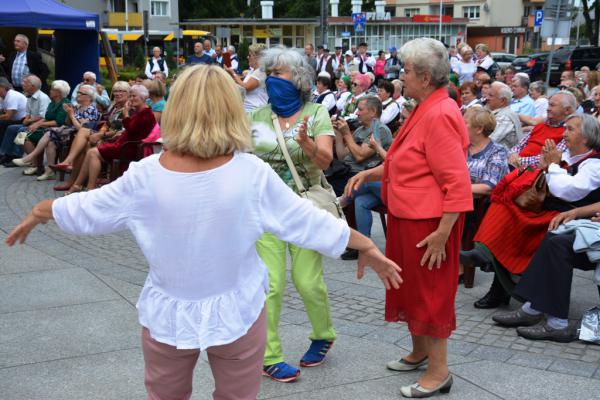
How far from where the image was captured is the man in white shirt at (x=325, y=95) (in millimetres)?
14156

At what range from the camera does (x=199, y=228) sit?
8.70ft

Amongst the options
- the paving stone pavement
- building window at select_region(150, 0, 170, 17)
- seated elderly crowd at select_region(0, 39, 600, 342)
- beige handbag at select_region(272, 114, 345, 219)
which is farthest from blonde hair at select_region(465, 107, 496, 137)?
building window at select_region(150, 0, 170, 17)

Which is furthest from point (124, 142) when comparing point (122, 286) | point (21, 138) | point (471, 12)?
point (471, 12)

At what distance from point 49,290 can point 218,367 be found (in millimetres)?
3705

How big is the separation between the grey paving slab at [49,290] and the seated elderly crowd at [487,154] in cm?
217

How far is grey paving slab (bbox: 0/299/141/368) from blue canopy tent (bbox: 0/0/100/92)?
11544 millimetres

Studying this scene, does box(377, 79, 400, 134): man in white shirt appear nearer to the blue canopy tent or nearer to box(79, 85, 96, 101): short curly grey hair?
box(79, 85, 96, 101): short curly grey hair

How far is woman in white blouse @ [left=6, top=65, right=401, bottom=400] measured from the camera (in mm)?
2629

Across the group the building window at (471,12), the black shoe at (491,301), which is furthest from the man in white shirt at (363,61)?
the building window at (471,12)

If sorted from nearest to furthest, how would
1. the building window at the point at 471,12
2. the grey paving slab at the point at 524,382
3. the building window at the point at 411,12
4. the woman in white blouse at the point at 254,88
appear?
the grey paving slab at the point at 524,382 → the woman in white blouse at the point at 254,88 → the building window at the point at 471,12 → the building window at the point at 411,12

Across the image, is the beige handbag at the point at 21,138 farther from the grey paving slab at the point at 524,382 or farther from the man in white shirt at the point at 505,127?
the grey paving slab at the point at 524,382

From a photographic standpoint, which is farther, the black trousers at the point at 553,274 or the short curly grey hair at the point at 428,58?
the black trousers at the point at 553,274

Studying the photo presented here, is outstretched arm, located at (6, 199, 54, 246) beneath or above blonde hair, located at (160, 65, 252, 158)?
beneath

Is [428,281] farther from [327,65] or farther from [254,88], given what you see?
[327,65]
